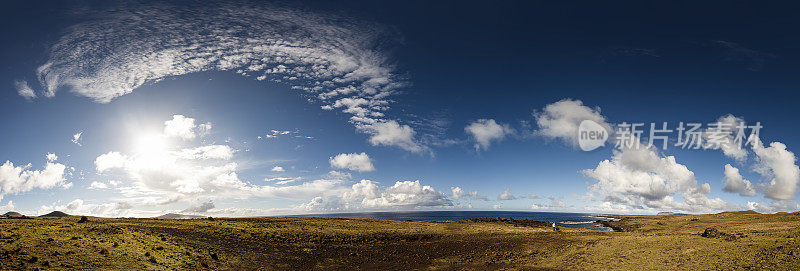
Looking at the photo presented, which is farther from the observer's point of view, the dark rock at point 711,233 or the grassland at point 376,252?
the dark rock at point 711,233

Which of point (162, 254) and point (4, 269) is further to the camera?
point (162, 254)

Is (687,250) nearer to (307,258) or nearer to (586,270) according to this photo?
(586,270)

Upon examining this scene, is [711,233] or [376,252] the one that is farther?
[376,252]

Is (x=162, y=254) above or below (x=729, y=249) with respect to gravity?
below

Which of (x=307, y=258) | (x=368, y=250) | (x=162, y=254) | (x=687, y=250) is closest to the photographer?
(x=687, y=250)

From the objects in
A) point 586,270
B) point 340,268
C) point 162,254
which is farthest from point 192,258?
point 586,270

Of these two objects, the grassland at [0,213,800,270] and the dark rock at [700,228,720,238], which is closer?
the grassland at [0,213,800,270]

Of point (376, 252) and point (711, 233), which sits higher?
point (711, 233)

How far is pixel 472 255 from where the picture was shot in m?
34.1

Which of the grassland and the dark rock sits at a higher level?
the dark rock

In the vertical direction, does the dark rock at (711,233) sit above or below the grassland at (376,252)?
above

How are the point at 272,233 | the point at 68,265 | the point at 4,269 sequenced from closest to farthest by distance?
the point at 4,269, the point at 68,265, the point at 272,233

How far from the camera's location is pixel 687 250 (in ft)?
87.2

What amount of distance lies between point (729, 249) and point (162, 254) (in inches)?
1917
